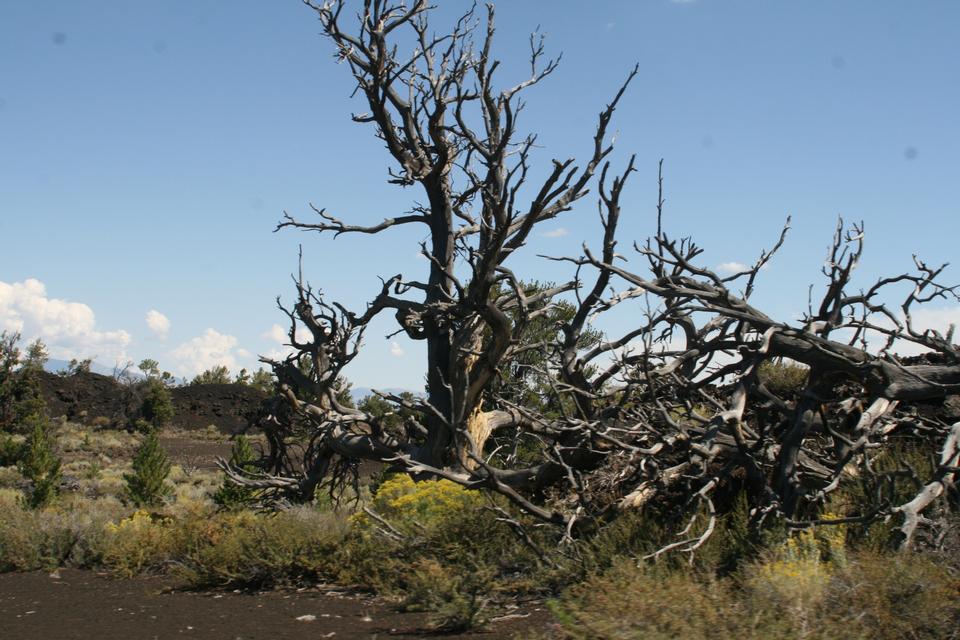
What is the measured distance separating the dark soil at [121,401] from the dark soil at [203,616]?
40.9m

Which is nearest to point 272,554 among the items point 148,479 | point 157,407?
point 148,479

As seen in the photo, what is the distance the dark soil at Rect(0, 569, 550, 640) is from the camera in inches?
283

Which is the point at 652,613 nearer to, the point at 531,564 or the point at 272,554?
the point at 531,564

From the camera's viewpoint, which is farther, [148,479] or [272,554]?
[148,479]

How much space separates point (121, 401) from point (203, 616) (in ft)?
152

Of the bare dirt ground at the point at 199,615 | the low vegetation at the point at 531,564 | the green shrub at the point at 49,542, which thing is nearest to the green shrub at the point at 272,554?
the low vegetation at the point at 531,564

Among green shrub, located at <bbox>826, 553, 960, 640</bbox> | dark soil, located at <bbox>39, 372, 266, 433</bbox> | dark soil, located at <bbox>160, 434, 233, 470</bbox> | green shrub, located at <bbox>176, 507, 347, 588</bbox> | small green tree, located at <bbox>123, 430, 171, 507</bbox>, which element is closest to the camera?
green shrub, located at <bbox>826, 553, 960, 640</bbox>

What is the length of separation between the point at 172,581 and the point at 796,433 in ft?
23.3

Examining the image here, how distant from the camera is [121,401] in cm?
5125

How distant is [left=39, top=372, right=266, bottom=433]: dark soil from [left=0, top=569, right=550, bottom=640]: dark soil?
40.9 m

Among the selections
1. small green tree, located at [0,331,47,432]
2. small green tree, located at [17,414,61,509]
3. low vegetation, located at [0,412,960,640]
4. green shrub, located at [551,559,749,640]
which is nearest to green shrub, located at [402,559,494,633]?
low vegetation, located at [0,412,960,640]

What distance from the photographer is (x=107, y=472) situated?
30094mm

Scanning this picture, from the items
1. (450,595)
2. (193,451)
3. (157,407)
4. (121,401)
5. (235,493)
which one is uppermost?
(121,401)

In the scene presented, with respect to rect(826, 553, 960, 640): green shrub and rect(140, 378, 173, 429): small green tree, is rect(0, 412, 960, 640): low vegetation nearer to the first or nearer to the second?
rect(826, 553, 960, 640): green shrub
